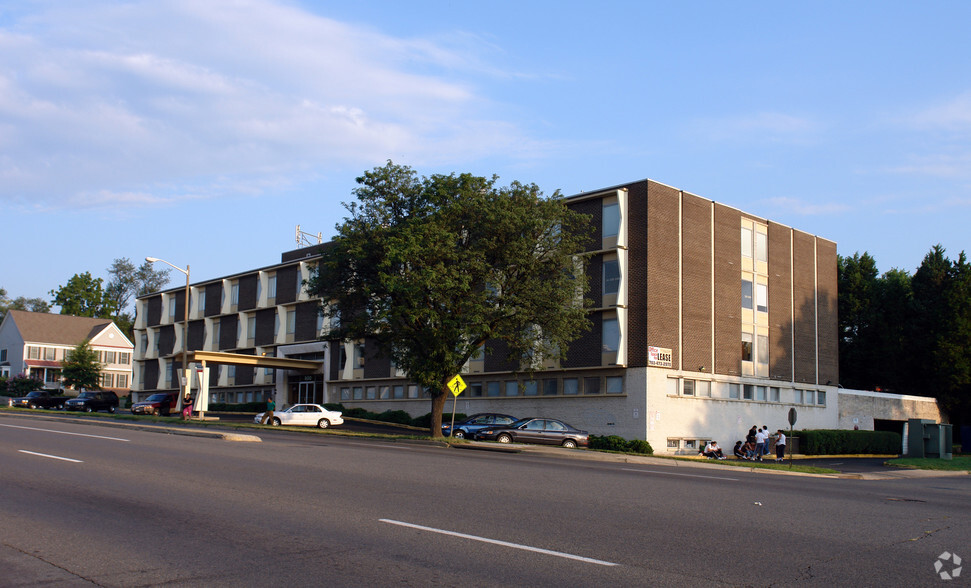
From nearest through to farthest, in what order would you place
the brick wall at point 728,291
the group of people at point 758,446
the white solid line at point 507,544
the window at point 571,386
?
the white solid line at point 507,544, the group of people at point 758,446, the window at point 571,386, the brick wall at point 728,291

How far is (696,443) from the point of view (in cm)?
4303

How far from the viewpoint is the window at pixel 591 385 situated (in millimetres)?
42906

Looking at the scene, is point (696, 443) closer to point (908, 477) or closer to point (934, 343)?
point (908, 477)

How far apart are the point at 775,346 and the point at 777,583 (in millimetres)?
44883

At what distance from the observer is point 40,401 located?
61.9m

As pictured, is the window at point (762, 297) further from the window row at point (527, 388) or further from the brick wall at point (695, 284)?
the window row at point (527, 388)

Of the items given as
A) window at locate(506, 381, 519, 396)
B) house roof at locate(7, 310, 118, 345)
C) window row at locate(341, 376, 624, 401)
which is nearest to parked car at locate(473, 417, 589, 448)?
window row at locate(341, 376, 624, 401)

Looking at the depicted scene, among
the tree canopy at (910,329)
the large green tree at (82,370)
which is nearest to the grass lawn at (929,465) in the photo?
the tree canopy at (910,329)

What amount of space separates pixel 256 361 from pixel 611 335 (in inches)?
1058

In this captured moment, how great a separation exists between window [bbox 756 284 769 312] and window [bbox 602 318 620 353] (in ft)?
38.0

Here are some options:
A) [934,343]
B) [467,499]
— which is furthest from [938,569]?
[934,343]

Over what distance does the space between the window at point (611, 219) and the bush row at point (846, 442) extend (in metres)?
15.6

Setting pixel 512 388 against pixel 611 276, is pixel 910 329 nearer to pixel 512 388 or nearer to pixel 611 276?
pixel 611 276

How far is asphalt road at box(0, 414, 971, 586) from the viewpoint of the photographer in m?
7.32
